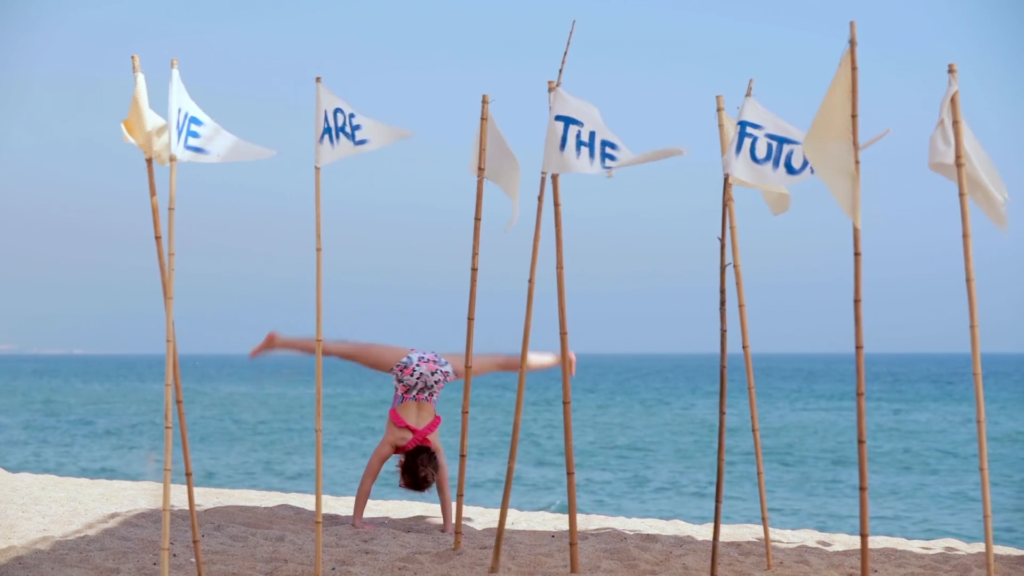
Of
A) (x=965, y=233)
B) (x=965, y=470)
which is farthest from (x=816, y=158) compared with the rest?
(x=965, y=470)

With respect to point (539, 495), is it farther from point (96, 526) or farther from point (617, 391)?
point (617, 391)

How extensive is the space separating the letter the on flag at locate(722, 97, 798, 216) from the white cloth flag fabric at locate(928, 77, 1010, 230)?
0.49 m

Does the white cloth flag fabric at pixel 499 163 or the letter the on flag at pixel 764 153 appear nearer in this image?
the letter the on flag at pixel 764 153

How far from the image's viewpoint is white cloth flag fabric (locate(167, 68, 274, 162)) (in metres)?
3.87

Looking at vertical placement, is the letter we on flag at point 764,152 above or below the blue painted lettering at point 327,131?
below

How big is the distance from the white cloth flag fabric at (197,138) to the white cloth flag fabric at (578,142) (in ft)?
3.70

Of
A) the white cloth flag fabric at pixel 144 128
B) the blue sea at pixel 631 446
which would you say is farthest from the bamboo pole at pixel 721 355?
the white cloth flag fabric at pixel 144 128

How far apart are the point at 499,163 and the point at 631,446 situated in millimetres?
13863

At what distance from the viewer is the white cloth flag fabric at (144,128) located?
12.8ft

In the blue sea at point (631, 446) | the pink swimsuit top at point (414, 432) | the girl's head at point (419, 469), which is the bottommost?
the blue sea at point (631, 446)

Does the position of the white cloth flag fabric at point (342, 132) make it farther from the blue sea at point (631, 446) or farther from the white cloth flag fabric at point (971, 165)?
the white cloth flag fabric at point (971, 165)

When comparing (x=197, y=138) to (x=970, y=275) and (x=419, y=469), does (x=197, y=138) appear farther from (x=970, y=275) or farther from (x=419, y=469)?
(x=970, y=275)

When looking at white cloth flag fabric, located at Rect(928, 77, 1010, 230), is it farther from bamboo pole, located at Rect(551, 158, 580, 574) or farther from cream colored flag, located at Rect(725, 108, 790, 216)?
bamboo pole, located at Rect(551, 158, 580, 574)

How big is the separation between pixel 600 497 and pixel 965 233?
812cm
